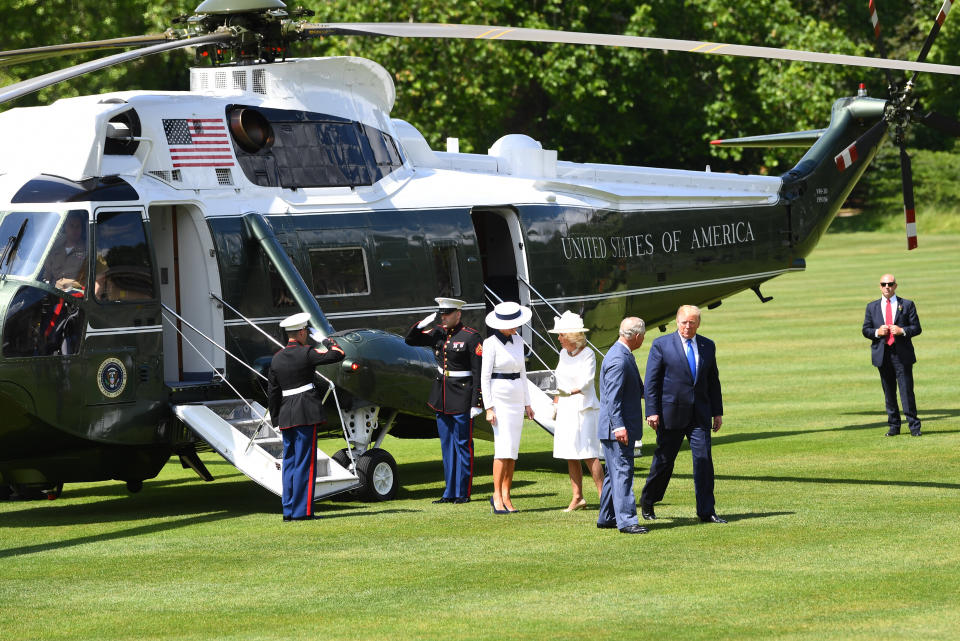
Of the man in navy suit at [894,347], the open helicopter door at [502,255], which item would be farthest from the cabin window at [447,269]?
the man in navy suit at [894,347]

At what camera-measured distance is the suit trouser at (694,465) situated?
12.1 metres

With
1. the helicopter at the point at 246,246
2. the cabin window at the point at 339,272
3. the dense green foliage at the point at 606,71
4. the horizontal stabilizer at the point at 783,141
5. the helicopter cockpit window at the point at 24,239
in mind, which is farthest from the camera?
the dense green foliage at the point at 606,71

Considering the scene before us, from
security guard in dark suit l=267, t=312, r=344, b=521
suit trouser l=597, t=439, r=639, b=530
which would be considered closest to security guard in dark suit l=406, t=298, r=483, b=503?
security guard in dark suit l=267, t=312, r=344, b=521

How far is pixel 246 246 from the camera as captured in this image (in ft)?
47.1

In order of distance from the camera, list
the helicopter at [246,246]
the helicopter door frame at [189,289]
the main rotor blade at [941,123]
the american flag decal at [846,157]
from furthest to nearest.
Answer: the american flag decal at [846,157], the main rotor blade at [941,123], the helicopter door frame at [189,289], the helicopter at [246,246]

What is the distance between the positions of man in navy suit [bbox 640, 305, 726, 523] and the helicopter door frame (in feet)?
14.9

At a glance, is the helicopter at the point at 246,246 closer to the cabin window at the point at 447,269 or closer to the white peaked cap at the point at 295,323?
the cabin window at the point at 447,269

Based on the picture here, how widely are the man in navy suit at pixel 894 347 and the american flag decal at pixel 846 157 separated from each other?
245 centimetres

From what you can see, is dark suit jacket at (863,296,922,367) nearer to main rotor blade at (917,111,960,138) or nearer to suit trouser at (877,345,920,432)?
suit trouser at (877,345,920,432)

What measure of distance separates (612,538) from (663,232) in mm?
7195

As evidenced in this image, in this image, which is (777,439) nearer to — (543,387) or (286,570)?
(543,387)

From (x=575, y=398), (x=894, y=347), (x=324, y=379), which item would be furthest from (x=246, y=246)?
(x=894, y=347)

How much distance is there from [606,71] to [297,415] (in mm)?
48031

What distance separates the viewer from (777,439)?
1780 cm
